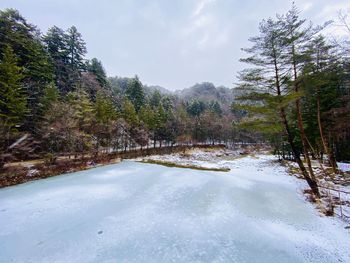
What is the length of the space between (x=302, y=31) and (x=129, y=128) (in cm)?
2072

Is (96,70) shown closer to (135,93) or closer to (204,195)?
(135,93)

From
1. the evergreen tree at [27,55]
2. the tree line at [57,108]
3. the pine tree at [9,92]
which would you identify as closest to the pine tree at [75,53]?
the tree line at [57,108]

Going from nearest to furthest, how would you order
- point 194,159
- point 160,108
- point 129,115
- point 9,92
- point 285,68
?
point 285,68, point 9,92, point 194,159, point 129,115, point 160,108

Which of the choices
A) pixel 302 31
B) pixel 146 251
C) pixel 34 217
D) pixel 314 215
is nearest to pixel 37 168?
pixel 34 217

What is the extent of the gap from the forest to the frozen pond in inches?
127

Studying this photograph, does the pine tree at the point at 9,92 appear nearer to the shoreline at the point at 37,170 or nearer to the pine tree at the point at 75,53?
the shoreline at the point at 37,170

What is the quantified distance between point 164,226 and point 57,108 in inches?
564

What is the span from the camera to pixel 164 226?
5.02 m

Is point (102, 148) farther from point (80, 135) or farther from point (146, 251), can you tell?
point (146, 251)

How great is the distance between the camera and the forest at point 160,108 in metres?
7.80

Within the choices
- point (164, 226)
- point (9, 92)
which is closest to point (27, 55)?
point (9, 92)

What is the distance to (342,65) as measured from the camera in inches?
357

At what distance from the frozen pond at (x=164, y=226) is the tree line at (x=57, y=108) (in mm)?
6914

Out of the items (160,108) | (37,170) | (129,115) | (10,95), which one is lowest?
(37,170)
